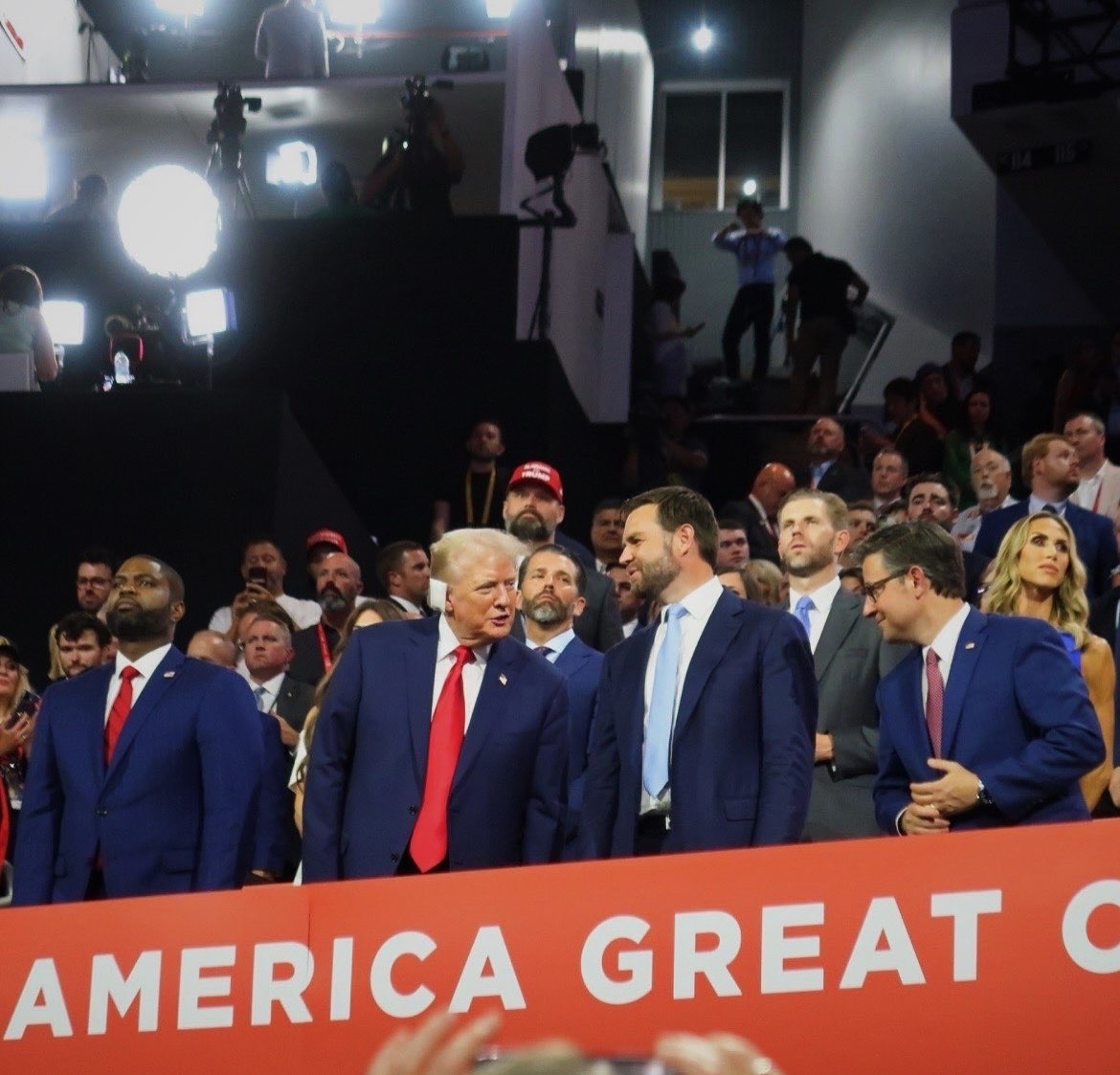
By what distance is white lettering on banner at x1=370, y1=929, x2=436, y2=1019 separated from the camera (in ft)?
15.1

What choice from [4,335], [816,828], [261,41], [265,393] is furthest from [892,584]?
[261,41]

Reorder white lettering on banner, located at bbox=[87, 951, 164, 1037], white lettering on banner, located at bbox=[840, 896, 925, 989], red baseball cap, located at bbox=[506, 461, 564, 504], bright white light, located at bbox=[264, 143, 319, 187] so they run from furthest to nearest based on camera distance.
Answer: bright white light, located at bbox=[264, 143, 319, 187]
red baseball cap, located at bbox=[506, 461, 564, 504]
white lettering on banner, located at bbox=[87, 951, 164, 1037]
white lettering on banner, located at bbox=[840, 896, 925, 989]

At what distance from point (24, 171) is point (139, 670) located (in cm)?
1119

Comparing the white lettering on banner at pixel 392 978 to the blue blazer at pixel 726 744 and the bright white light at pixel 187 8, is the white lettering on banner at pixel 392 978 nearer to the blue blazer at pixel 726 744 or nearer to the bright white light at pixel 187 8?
the blue blazer at pixel 726 744

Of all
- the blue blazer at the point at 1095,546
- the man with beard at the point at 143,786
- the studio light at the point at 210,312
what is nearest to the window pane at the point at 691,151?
the studio light at the point at 210,312

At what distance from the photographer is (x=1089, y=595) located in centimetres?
870

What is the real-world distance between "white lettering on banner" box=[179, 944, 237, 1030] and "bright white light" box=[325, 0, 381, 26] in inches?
640

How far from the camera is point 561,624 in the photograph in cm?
700

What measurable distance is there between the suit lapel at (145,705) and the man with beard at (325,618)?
2249 mm

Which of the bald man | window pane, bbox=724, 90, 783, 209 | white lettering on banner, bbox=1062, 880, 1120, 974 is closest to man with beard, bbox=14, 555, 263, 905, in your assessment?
white lettering on banner, bbox=1062, 880, 1120, 974

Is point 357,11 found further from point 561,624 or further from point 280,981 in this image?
point 280,981

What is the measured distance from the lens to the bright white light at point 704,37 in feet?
85.5

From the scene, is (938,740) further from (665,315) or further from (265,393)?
(665,315)

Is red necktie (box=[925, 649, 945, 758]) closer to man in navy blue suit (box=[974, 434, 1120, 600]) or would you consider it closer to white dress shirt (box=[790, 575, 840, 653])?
white dress shirt (box=[790, 575, 840, 653])
